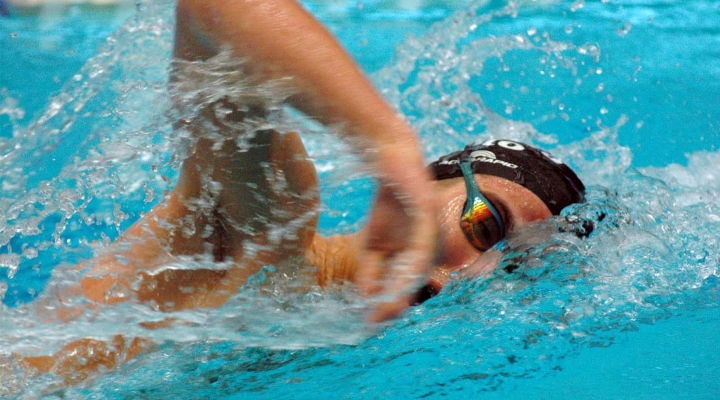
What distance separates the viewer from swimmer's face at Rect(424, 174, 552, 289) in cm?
153

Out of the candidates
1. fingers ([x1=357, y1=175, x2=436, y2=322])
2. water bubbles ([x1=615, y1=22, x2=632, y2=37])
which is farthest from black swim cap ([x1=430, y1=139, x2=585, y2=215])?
water bubbles ([x1=615, y1=22, x2=632, y2=37])

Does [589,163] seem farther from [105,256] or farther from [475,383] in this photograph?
[105,256]

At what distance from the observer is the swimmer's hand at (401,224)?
3.04ft

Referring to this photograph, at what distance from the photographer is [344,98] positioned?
37.1 inches

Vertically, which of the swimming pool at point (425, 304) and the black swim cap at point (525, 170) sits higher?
the black swim cap at point (525, 170)

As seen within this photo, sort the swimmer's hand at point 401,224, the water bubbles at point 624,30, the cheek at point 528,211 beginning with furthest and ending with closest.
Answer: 1. the water bubbles at point 624,30
2. the cheek at point 528,211
3. the swimmer's hand at point 401,224

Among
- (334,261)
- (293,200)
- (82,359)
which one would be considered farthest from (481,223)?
(82,359)

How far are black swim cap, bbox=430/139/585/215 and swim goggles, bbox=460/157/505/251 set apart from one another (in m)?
0.10

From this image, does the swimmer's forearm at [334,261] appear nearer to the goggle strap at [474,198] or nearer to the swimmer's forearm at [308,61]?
the goggle strap at [474,198]

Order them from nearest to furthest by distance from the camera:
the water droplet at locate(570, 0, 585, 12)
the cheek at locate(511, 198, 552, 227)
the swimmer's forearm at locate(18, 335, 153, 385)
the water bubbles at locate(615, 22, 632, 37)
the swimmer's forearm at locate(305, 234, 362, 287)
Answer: the swimmer's forearm at locate(18, 335, 153, 385) < the swimmer's forearm at locate(305, 234, 362, 287) < the cheek at locate(511, 198, 552, 227) < the water bubbles at locate(615, 22, 632, 37) < the water droplet at locate(570, 0, 585, 12)

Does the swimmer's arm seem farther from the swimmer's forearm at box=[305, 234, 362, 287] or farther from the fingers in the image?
the swimmer's forearm at box=[305, 234, 362, 287]

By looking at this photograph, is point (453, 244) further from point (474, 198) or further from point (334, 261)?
point (334, 261)

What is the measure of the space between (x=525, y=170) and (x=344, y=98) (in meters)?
0.83

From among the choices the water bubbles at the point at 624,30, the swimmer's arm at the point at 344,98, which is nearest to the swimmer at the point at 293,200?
the swimmer's arm at the point at 344,98
